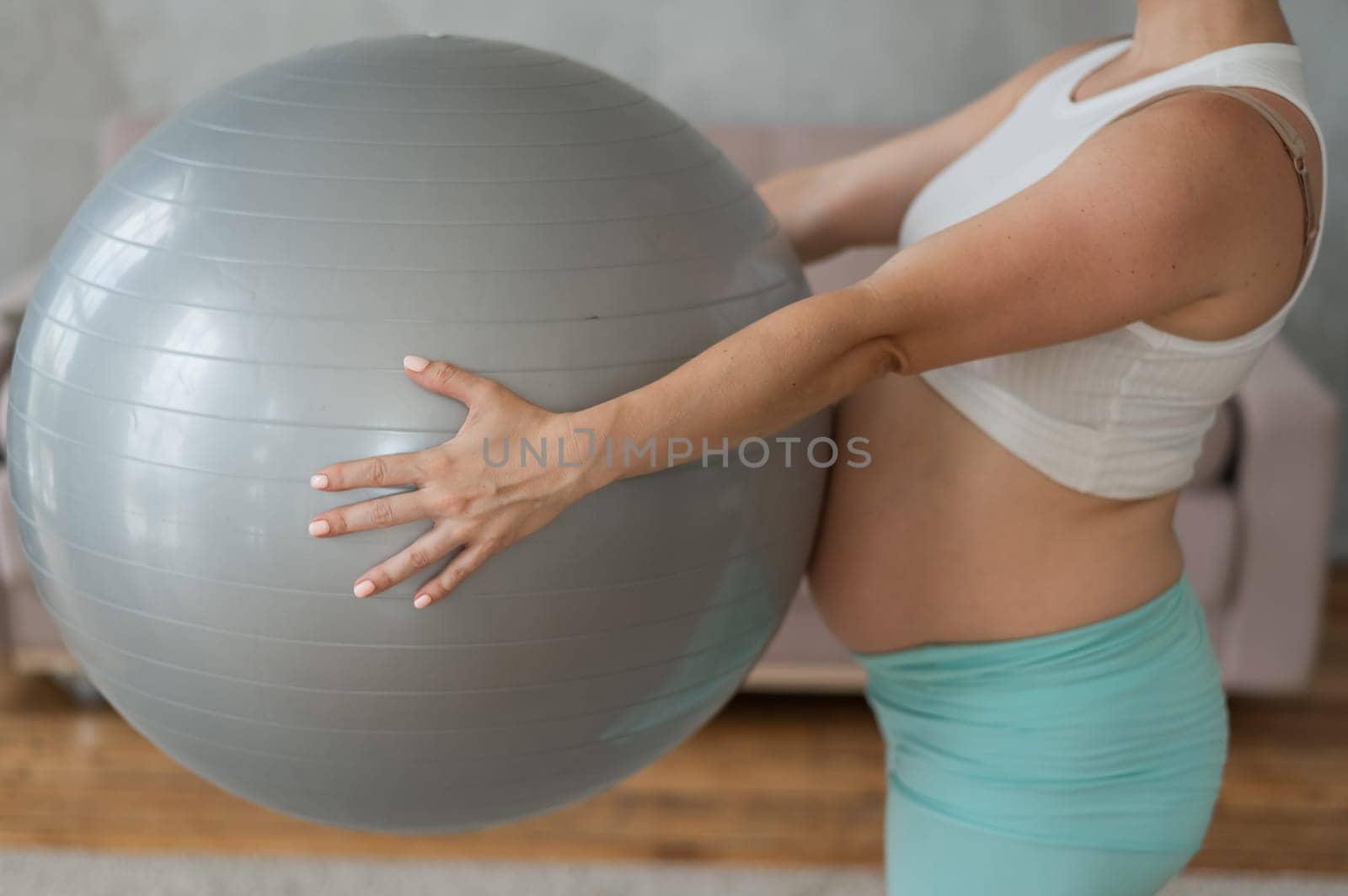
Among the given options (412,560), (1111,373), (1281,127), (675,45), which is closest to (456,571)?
(412,560)

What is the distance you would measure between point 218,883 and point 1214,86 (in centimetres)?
178

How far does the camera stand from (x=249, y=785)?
1.00 m

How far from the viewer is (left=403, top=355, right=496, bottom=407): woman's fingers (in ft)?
2.70

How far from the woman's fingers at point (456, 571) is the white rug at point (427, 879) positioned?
4.42ft

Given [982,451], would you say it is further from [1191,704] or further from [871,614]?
[1191,704]

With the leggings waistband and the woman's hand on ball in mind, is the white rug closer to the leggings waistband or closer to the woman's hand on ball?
the leggings waistband

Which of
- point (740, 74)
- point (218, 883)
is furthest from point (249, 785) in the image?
point (740, 74)

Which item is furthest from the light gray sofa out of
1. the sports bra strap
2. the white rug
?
the sports bra strap

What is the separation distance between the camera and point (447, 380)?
2.71ft

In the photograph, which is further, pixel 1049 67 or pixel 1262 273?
pixel 1049 67

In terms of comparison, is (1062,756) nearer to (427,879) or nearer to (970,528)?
(970,528)

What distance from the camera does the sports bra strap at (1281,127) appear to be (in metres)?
0.94

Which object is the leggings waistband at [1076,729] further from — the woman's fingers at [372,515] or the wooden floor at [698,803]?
the wooden floor at [698,803]

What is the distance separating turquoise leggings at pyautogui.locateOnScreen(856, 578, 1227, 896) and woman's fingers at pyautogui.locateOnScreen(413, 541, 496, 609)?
1.45 ft
